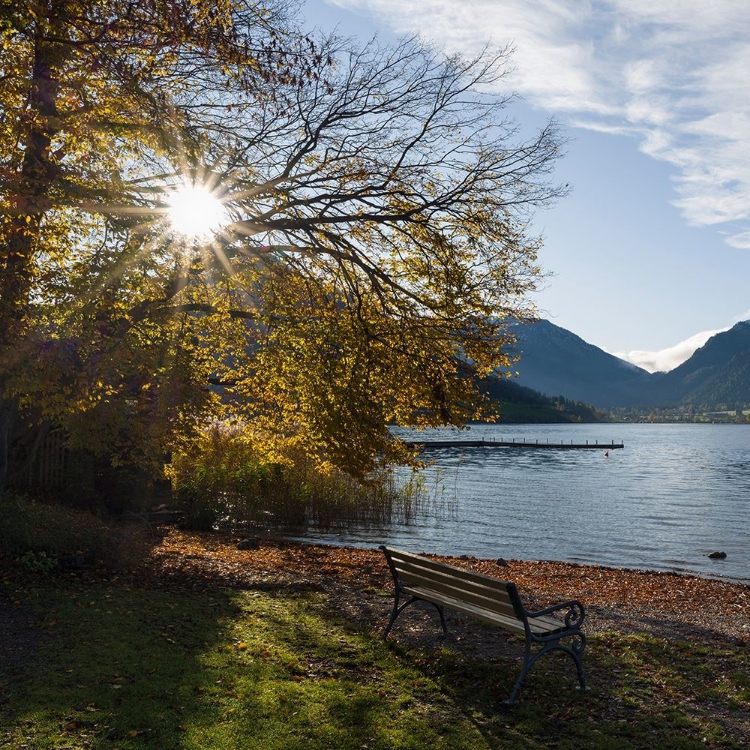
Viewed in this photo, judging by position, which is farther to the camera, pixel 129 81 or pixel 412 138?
pixel 412 138

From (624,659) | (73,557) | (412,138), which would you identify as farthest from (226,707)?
(412,138)

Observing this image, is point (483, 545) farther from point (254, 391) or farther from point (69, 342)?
point (69, 342)

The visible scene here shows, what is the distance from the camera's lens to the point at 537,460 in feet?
263

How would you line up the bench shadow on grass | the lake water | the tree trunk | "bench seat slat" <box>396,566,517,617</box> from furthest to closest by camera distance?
the lake water < the tree trunk < "bench seat slat" <box>396,566,517,617</box> < the bench shadow on grass

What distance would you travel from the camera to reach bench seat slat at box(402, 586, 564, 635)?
299 inches

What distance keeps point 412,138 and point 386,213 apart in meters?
1.73

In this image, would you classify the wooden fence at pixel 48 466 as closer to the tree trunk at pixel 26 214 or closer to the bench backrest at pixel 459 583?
the tree trunk at pixel 26 214

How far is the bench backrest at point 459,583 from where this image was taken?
7.40m

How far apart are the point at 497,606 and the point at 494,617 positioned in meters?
0.37

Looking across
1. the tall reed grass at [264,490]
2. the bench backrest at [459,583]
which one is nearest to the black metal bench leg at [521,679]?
the bench backrest at [459,583]

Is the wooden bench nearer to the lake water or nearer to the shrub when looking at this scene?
the shrub

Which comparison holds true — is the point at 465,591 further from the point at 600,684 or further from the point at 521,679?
the point at 600,684

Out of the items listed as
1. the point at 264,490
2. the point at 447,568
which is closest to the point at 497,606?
the point at 447,568

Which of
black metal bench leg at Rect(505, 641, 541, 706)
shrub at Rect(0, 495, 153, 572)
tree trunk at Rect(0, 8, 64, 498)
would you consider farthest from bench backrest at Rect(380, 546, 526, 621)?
tree trunk at Rect(0, 8, 64, 498)
